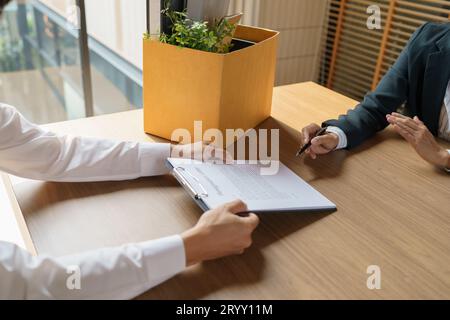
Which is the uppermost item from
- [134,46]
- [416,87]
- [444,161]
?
[416,87]

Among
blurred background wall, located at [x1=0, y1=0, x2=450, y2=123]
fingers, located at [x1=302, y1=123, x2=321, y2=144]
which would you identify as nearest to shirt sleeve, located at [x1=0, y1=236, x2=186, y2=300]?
fingers, located at [x1=302, y1=123, x2=321, y2=144]

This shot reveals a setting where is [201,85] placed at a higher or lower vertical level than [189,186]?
higher

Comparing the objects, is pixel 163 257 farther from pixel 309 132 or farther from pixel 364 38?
pixel 364 38

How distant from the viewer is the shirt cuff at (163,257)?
71cm

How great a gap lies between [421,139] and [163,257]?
2.71 feet

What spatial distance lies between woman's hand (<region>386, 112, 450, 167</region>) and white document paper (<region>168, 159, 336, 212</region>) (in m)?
0.39

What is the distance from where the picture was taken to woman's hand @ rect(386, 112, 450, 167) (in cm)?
115

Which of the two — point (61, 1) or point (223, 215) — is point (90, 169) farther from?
point (61, 1)

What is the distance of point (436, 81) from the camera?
134 centimetres

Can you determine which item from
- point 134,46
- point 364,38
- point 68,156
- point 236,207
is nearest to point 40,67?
point 134,46

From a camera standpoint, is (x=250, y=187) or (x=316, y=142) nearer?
(x=250, y=187)

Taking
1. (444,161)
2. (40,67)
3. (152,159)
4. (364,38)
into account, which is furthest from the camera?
(40,67)

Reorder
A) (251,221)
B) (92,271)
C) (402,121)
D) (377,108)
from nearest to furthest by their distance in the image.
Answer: (92,271), (251,221), (402,121), (377,108)

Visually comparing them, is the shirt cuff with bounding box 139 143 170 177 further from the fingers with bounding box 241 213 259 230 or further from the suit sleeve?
the suit sleeve
